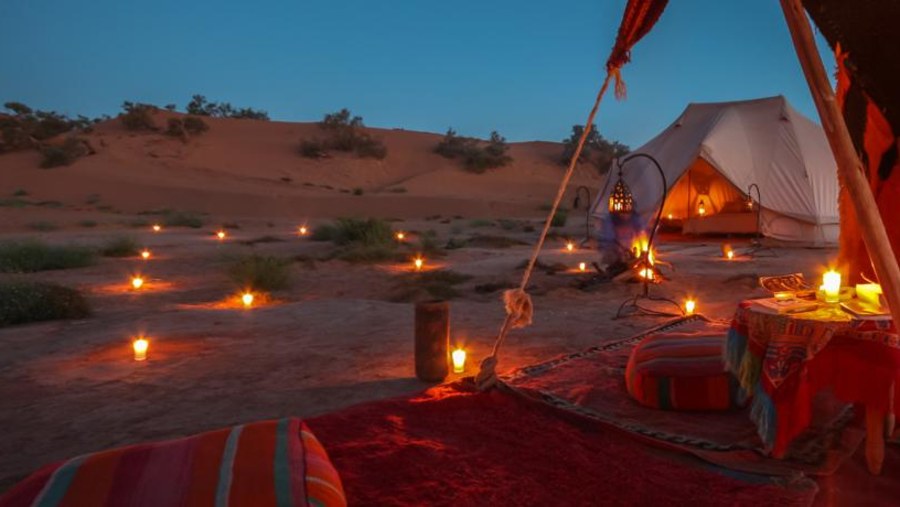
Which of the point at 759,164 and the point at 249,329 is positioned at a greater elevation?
the point at 759,164

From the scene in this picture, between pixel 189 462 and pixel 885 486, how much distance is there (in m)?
2.74

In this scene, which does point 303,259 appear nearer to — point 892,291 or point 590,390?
point 590,390

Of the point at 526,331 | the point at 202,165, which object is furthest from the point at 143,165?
the point at 526,331

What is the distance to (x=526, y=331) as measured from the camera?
222 inches

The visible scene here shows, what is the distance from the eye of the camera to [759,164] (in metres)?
12.8

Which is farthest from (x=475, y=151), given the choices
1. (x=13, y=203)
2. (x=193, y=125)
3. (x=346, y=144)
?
(x=13, y=203)

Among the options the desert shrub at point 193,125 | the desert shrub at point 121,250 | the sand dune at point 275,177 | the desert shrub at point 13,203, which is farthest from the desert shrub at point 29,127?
the desert shrub at point 121,250

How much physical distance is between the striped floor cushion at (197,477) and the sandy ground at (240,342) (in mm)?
998

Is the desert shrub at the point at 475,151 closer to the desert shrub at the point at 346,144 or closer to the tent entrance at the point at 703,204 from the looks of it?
the desert shrub at the point at 346,144

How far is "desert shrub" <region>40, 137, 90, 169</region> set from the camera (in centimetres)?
3078

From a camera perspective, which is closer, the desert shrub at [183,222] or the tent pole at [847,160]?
the tent pole at [847,160]

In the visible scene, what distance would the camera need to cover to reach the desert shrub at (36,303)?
20.2 feet

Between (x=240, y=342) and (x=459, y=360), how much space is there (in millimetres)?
2075

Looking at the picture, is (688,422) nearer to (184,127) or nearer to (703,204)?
(703,204)
